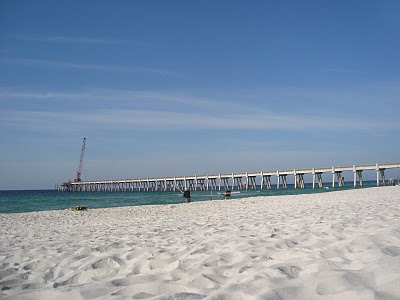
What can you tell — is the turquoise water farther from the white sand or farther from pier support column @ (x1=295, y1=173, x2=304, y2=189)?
the white sand

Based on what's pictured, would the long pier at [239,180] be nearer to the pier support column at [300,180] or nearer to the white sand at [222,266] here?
the pier support column at [300,180]

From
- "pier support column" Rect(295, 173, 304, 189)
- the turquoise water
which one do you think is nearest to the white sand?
the turquoise water

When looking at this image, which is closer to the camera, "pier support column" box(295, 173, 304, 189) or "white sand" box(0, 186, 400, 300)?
"white sand" box(0, 186, 400, 300)

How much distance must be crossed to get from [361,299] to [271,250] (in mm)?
1764

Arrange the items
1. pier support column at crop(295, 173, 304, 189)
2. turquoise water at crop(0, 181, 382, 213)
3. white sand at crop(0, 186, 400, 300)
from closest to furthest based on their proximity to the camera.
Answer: white sand at crop(0, 186, 400, 300), turquoise water at crop(0, 181, 382, 213), pier support column at crop(295, 173, 304, 189)

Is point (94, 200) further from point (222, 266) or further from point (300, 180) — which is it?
point (222, 266)

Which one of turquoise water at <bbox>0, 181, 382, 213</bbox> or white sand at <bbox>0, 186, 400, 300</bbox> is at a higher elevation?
white sand at <bbox>0, 186, 400, 300</bbox>

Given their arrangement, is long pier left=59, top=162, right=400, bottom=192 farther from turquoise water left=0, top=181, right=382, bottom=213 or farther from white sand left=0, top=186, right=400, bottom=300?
white sand left=0, top=186, right=400, bottom=300

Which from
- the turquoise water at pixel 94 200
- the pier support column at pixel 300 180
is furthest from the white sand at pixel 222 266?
the pier support column at pixel 300 180

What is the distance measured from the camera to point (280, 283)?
2.71 m

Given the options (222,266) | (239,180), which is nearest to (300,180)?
(239,180)

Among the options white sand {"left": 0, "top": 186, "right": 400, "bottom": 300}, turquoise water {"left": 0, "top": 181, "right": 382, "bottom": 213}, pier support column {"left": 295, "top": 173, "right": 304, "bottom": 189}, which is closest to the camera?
white sand {"left": 0, "top": 186, "right": 400, "bottom": 300}

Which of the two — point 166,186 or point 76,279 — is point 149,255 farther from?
point 166,186

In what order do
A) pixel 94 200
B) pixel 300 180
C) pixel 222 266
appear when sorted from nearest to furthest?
pixel 222 266 → pixel 94 200 → pixel 300 180
